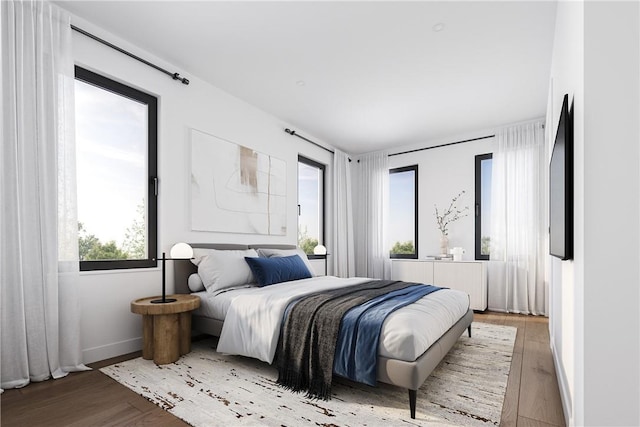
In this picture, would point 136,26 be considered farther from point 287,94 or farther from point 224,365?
point 224,365

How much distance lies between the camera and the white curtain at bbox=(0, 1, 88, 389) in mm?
2281

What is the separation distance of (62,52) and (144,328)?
215 centimetres

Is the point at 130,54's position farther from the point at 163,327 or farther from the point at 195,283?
the point at 163,327

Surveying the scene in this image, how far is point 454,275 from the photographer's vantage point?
16.4 ft

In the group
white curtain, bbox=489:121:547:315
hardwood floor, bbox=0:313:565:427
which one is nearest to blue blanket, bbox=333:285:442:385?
hardwood floor, bbox=0:313:565:427

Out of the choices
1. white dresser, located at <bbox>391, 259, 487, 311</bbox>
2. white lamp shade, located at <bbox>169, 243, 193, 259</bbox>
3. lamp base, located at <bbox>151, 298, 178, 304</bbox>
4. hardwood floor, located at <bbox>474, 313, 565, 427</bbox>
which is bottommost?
hardwood floor, located at <bbox>474, 313, 565, 427</bbox>

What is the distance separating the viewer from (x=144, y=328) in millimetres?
2830

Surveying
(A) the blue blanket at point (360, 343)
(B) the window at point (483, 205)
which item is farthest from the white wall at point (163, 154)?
(B) the window at point (483, 205)

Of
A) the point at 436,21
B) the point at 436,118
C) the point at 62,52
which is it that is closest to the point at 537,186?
the point at 436,118

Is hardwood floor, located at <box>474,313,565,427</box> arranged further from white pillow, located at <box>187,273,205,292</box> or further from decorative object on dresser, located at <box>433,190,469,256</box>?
white pillow, located at <box>187,273,205,292</box>

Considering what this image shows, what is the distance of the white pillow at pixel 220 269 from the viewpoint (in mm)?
3229

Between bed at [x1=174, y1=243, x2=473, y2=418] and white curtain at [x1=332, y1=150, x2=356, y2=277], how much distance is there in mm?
1893

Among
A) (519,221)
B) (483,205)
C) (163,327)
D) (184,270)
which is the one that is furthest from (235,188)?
(519,221)

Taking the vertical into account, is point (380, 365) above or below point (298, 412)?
above
